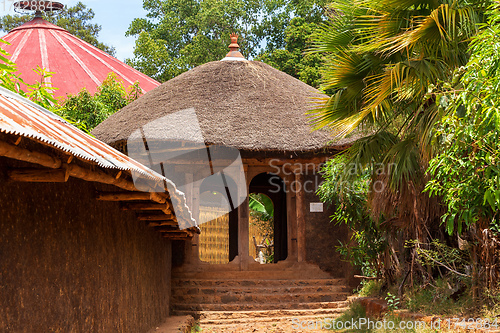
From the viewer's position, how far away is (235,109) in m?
10.7

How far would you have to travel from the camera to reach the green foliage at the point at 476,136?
3385mm

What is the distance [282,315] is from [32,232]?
20.1 ft

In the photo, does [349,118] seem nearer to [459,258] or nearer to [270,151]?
[459,258]

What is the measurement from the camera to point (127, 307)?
212 inches

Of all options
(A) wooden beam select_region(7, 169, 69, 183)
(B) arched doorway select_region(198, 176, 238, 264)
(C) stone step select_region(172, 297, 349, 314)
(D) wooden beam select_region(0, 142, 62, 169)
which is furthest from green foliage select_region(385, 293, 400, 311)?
(B) arched doorway select_region(198, 176, 238, 264)

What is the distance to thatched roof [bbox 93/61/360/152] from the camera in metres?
10.0

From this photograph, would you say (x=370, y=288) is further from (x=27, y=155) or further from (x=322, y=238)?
(x=27, y=155)

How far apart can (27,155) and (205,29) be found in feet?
71.3

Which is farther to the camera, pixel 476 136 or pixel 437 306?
pixel 437 306

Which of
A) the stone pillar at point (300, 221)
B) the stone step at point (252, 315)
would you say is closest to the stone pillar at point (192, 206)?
the stone step at point (252, 315)

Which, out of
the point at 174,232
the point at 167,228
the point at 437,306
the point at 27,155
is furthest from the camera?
the point at 174,232

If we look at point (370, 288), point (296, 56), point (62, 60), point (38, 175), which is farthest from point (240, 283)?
point (296, 56)

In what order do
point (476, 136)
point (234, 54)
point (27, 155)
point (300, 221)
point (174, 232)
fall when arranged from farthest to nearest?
point (234, 54) → point (300, 221) → point (174, 232) → point (476, 136) → point (27, 155)

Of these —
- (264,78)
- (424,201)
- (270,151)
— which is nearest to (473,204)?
(424,201)
